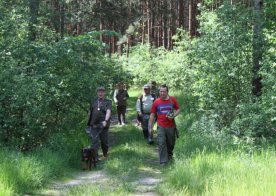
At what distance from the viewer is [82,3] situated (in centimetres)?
2805

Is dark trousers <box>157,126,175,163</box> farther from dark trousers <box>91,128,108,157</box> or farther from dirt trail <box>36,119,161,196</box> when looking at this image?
dark trousers <box>91,128,108,157</box>

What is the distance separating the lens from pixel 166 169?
9.30 m

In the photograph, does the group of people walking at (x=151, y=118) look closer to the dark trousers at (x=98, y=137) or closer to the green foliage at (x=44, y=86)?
the dark trousers at (x=98, y=137)

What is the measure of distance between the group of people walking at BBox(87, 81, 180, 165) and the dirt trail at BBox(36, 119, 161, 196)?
77 cm

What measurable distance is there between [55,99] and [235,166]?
6.27m

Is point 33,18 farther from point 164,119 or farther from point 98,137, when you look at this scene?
point 164,119

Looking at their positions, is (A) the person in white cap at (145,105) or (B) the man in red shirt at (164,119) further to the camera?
(A) the person in white cap at (145,105)

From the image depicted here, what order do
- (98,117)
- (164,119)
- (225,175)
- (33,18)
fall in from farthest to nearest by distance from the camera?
(33,18) → (98,117) → (164,119) → (225,175)

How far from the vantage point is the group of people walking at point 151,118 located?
32.9ft

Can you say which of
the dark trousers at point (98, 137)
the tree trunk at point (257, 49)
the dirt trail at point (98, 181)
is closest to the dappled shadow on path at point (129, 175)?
the dirt trail at point (98, 181)

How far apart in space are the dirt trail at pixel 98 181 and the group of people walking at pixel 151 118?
2.51ft

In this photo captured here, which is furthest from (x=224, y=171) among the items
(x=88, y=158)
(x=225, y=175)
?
(x=88, y=158)

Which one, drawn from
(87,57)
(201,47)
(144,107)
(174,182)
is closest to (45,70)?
(87,57)

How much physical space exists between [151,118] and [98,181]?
2.27 meters
